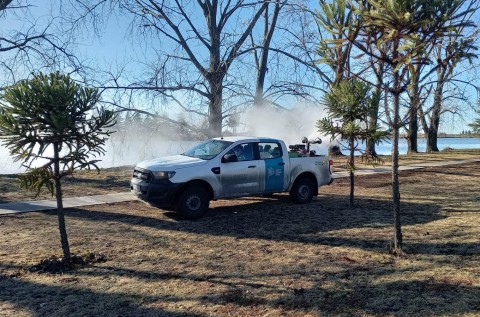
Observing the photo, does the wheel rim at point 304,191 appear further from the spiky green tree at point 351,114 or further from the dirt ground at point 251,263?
the spiky green tree at point 351,114

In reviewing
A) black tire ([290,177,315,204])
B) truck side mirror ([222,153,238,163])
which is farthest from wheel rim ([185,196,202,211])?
black tire ([290,177,315,204])

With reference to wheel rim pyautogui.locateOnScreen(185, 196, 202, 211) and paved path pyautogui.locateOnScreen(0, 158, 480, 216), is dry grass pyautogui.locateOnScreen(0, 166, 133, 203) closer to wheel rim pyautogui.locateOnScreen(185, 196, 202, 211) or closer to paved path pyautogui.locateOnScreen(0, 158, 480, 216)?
Result: paved path pyautogui.locateOnScreen(0, 158, 480, 216)

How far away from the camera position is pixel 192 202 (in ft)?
29.0

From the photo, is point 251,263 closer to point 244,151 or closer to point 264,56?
point 244,151

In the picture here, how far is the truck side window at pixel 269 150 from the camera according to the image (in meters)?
10.0

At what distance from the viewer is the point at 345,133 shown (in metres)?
10.1

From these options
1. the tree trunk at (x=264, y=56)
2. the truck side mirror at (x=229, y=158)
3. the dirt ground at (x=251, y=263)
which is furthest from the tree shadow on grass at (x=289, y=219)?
the tree trunk at (x=264, y=56)

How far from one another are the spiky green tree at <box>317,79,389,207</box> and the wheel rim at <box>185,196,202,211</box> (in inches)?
142

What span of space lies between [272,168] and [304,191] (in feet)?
4.31

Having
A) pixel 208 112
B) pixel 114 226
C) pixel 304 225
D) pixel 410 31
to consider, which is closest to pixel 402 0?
pixel 410 31

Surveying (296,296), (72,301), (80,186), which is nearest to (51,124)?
(72,301)

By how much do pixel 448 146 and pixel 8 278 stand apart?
127ft

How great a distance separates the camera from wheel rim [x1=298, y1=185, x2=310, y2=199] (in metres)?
10.7

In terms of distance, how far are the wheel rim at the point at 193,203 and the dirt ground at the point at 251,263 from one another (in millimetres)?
359
